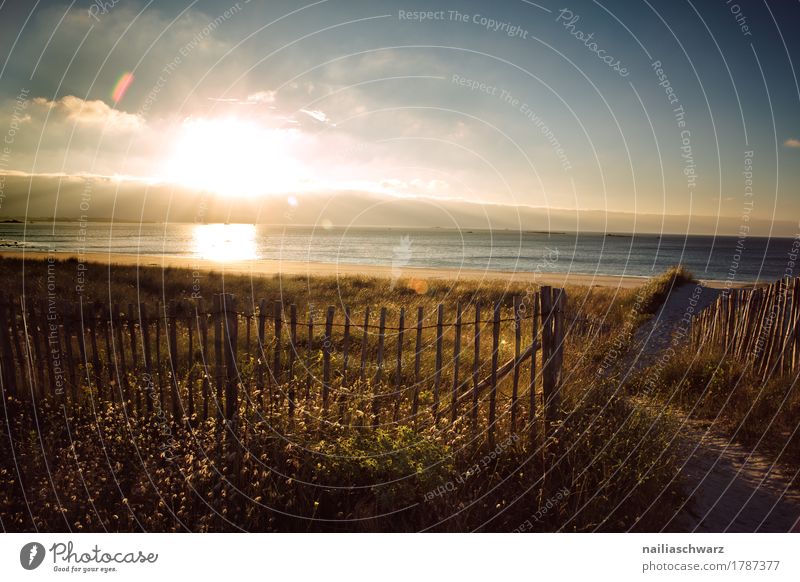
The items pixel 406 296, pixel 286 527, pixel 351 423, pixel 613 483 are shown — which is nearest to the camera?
pixel 286 527

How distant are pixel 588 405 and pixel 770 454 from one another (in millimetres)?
2401

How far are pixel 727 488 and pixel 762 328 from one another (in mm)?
4311

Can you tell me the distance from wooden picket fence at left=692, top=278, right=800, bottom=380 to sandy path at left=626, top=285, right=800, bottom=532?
2103 millimetres

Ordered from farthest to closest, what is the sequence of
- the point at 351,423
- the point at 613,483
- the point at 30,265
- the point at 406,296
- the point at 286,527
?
1. the point at 30,265
2. the point at 406,296
3. the point at 351,423
4. the point at 613,483
5. the point at 286,527

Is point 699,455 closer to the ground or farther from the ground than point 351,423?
closer to the ground

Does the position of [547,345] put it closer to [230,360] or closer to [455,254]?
[230,360]

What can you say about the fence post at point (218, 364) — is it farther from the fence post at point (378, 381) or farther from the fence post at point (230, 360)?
Result: the fence post at point (378, 381)

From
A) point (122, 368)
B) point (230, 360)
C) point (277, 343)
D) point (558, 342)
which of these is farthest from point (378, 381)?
point (122, 368)

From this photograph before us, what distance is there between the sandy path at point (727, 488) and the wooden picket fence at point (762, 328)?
210 centimetres

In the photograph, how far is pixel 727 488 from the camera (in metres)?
5.02

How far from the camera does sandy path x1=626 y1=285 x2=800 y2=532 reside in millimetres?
4531
